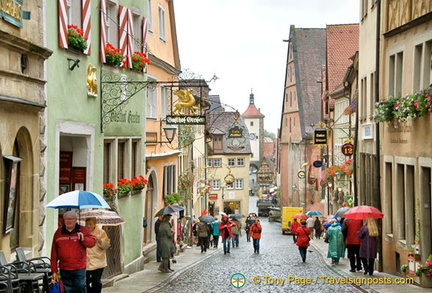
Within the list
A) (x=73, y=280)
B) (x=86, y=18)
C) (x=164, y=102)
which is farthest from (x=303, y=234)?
(x=73, y=280)

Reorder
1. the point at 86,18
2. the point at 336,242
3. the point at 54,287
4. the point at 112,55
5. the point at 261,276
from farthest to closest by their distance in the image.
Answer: the point at 336,242, the point at 261,276, the point at 112,55, the point at 86,18, the point at 54,287

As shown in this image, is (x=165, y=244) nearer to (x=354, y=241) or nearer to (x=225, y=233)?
(x=354, y=241)

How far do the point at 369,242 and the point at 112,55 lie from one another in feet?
23.0

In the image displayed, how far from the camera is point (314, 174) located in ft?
219

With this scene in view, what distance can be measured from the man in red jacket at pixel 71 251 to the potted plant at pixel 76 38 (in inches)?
217

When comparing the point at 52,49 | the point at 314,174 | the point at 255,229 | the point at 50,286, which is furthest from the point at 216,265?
the point at 314,174

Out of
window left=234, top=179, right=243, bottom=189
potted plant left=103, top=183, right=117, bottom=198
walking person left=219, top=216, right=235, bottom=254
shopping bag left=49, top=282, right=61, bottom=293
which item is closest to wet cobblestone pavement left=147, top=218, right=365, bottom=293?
walking person left=219, top=216, right=235, bottom=254

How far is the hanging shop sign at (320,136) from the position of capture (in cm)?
4181

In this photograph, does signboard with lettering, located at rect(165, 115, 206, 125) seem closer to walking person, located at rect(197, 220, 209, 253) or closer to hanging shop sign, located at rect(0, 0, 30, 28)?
hanging shop sign, located at rect(0, 0, 30, 28)

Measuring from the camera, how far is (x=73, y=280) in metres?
10.5

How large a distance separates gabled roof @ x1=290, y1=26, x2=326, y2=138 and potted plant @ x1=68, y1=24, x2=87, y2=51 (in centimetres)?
5620

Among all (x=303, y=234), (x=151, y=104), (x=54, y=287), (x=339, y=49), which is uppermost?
(x=339, y=49)

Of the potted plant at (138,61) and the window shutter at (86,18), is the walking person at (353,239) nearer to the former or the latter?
the potted plant at (138,61)

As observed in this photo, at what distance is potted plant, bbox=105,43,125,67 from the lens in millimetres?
17966
